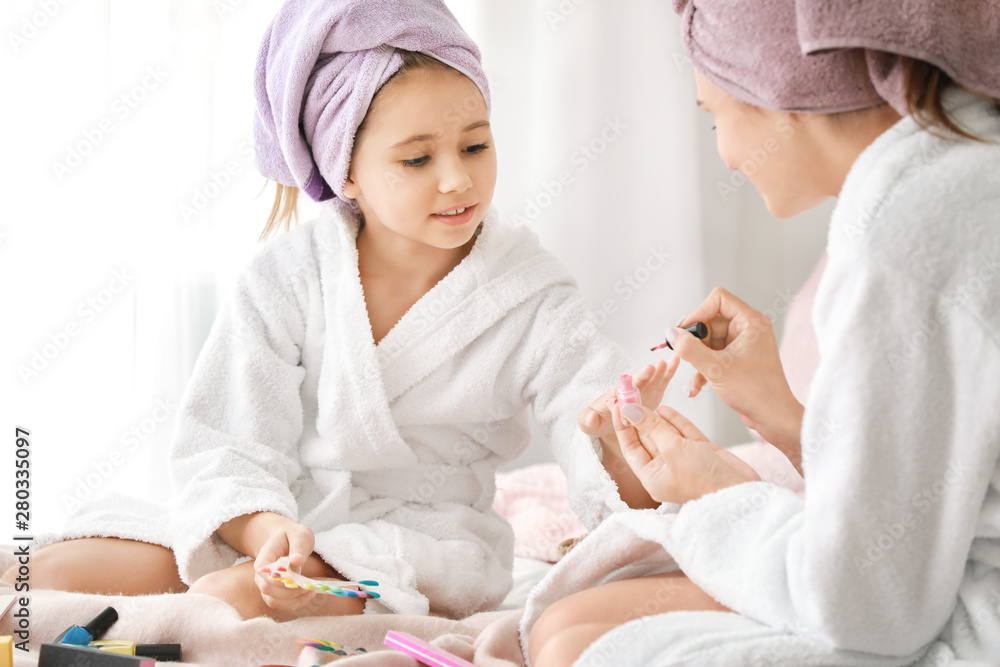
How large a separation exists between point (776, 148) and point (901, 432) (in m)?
0.29

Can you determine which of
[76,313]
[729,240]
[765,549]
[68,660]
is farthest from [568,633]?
[729,240]

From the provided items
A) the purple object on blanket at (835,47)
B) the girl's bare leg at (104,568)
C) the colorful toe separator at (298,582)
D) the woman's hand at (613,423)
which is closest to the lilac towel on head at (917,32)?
the purple object on blanket at (835,47)

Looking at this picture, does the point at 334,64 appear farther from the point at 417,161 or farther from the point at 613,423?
the point at 613,423

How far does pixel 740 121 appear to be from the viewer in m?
0.86

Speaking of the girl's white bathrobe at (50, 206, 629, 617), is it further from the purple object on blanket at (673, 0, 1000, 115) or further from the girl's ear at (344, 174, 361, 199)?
the purple object on blanket at (673, 0, 1000, 115)

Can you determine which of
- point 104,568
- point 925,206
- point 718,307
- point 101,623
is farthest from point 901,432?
point 104,568

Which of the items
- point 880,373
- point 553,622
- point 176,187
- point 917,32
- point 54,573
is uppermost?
point 176,187

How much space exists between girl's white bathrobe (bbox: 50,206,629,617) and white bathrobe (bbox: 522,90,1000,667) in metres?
0.46

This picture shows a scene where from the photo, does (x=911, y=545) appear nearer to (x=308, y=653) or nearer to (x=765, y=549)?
(x=765, y=549)

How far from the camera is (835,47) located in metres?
0.72

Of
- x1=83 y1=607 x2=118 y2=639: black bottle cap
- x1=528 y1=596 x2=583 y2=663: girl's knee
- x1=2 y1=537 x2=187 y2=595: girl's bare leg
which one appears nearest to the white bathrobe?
x1=528 y1=596 x2=583 y2=663: girl's knee

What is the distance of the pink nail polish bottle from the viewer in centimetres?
103

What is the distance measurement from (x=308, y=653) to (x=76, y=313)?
3.29 feet

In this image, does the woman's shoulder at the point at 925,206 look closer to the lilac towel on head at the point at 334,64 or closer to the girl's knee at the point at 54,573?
the lilac towel on head at the point at 334,64
